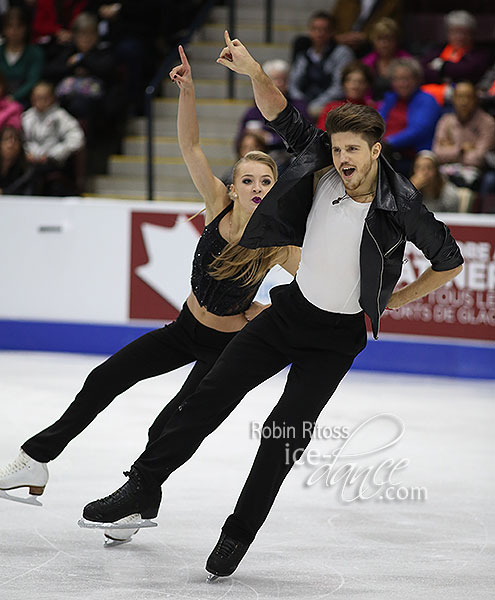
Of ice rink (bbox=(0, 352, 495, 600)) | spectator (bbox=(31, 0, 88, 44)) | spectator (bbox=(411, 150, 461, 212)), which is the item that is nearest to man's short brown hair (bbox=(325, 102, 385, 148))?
ice rink (bbox=(0, 352, 495, 600))

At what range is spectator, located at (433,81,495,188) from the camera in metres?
8.48

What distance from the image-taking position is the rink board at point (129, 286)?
7.43 meters

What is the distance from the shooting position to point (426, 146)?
8867 mm

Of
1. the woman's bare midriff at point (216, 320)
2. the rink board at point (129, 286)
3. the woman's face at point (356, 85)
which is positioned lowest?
the rink board at point (129, 286)

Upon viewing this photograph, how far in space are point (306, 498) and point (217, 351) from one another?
1.04m

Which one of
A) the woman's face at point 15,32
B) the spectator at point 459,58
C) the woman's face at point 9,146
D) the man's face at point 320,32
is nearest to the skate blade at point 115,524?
the woman's face at point 9,146

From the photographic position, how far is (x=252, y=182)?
3.99m

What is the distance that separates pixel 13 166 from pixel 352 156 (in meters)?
5.93

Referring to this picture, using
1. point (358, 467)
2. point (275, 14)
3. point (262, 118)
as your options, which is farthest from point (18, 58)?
point (358, 467)

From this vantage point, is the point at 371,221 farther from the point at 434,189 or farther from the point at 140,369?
the point at 434,189

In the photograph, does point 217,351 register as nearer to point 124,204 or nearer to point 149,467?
point 149,467

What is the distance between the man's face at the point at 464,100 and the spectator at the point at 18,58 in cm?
393

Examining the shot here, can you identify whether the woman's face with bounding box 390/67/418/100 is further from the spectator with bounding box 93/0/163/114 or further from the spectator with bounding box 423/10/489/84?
the spectator with bounding box 93/0/163/114

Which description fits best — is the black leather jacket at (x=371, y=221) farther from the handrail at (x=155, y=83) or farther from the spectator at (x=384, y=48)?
the spectator at (x=384, y=48)
